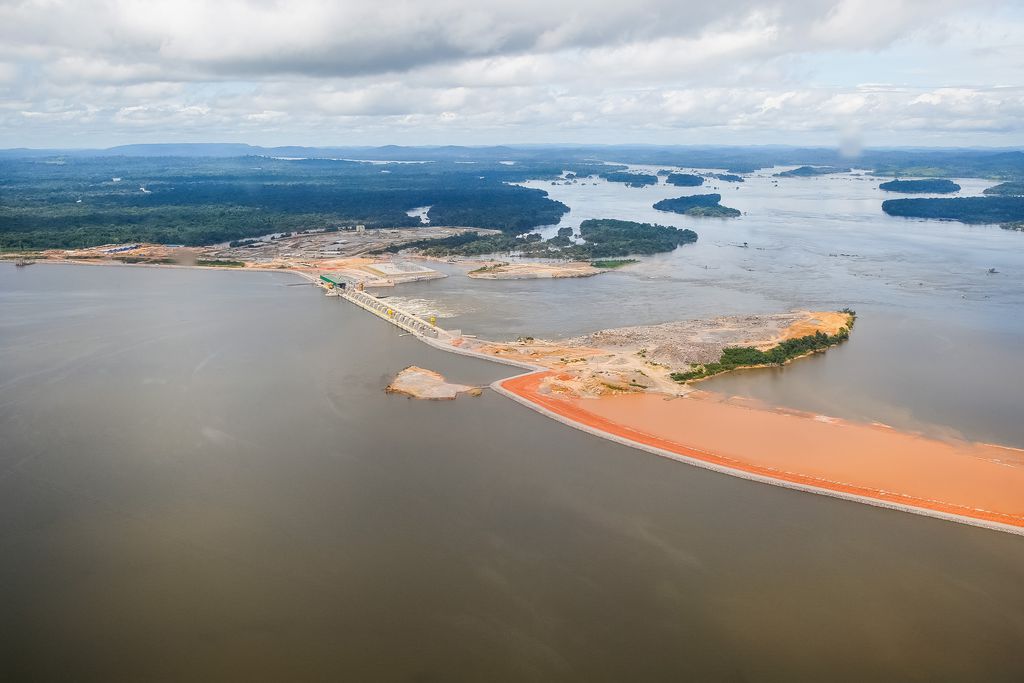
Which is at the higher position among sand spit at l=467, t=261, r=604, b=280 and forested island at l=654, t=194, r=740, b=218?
forested island at l=654, t=194, r=740, b=218

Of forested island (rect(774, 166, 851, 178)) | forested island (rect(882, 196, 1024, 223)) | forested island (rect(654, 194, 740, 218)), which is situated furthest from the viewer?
forested island (rect(774, 166, 851, 178))

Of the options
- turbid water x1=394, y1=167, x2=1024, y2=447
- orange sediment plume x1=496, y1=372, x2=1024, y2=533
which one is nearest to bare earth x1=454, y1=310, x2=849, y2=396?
orange sediment plume x1=496, y1=372, x2=1024, y2=533

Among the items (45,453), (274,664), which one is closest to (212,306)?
(45,453)

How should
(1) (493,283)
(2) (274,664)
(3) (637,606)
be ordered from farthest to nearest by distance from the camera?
(1) (493,283) < (3) (637,606) < (2) (274,664)

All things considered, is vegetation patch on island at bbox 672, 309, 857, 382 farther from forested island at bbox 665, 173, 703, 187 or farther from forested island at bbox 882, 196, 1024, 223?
forested island at bbox 665, 173, 703, 187

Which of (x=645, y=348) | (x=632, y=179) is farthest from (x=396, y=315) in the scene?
(x=632, y=179)

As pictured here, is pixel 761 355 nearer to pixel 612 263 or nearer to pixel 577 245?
pixel 612 263

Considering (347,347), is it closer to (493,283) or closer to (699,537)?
(493,283)

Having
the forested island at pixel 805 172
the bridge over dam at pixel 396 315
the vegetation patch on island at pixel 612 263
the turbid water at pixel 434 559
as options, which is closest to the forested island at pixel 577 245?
the vegetation patch on island at pixel 612 263
